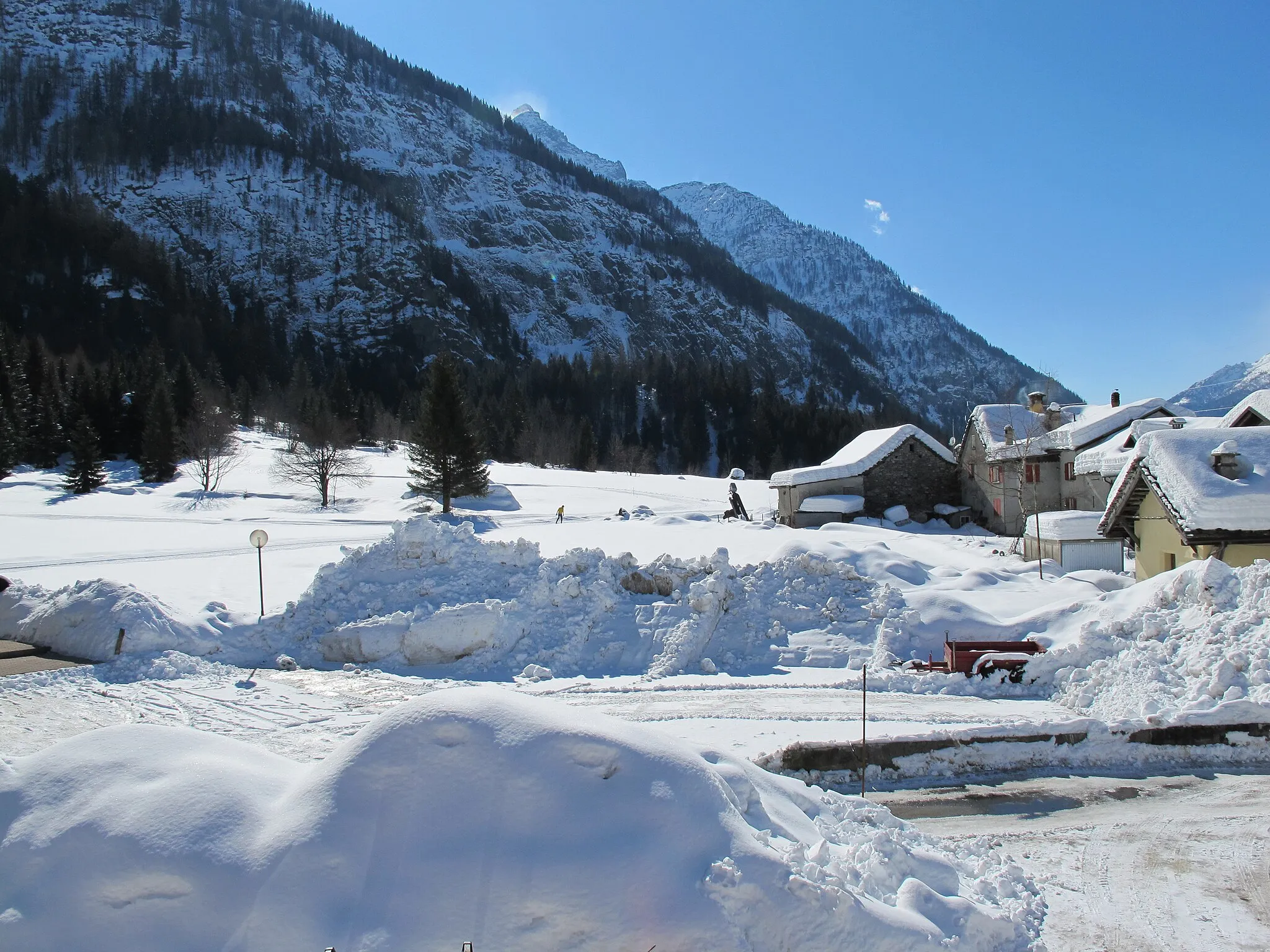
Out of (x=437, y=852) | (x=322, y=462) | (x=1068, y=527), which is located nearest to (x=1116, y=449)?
(x=1068, y=527)

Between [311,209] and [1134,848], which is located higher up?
[311,209]

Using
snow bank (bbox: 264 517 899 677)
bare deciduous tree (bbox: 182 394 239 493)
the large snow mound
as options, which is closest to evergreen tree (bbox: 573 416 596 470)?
bare deciduous tree (bbox: 182 394 239 493)

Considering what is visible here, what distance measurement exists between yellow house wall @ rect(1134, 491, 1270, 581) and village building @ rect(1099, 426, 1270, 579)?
0.05 feet

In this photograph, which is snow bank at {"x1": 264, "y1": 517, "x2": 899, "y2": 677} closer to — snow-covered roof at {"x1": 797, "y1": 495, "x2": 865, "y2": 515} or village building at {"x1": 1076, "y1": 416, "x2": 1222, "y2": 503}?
snow-covered roof at {"x1": 797, "y1": 495, "x2": 865, "y2": 515}

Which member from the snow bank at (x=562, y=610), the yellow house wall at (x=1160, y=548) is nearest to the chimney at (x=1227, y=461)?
the yellow house wall at (x=1160, y=548)

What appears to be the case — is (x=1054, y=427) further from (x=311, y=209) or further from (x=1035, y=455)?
(x=311, y=209)

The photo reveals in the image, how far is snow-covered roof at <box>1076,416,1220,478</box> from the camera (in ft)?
96.7

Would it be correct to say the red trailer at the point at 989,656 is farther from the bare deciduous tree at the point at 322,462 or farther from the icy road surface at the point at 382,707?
the bare deciduous tree at the point at 322,462

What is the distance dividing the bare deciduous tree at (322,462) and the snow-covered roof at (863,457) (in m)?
27.7

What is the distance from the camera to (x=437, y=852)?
13.9 ft

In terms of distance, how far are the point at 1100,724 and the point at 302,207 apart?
585 ft

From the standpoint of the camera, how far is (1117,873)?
6617 mm

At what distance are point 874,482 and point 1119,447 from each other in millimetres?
10835

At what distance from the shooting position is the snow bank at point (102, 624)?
12.8 m
